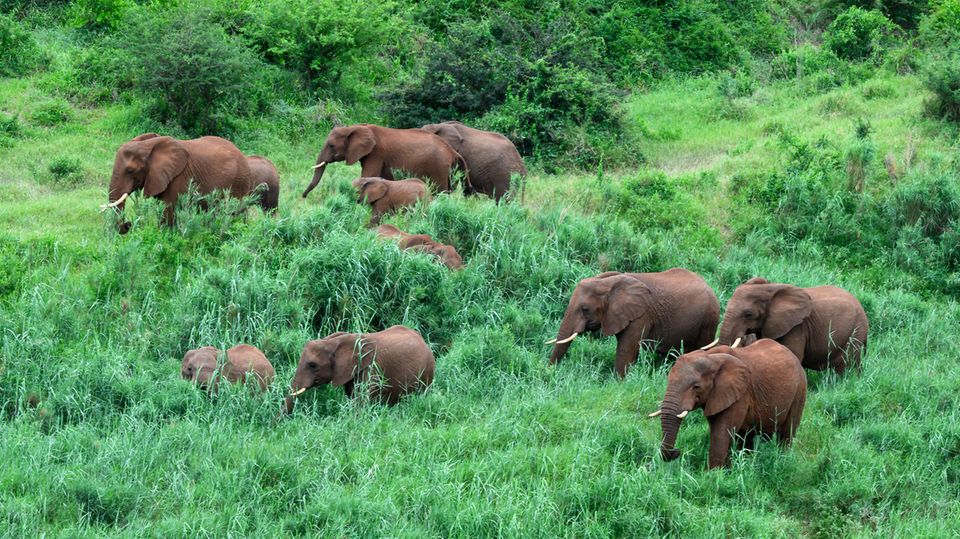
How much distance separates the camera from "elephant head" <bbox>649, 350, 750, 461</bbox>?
8.93 meters

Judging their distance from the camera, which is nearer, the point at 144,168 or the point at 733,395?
the point at 733,395

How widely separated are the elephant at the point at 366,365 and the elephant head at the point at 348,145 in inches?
206

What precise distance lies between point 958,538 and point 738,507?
1.52 meters

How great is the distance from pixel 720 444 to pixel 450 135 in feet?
25.8

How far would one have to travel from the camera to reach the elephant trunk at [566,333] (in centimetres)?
1126

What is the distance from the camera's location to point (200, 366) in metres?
9.99

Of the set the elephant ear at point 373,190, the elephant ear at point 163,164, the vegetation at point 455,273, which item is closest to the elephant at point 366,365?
the vegetation at point 455,273

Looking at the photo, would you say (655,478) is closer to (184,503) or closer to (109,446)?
(184,503)

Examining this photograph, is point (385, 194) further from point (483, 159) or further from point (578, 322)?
point (578, 322)

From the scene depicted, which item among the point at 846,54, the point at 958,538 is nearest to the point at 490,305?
the point at 958,538

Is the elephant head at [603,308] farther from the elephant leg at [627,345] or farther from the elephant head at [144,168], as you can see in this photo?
the elephant head at [144,168]

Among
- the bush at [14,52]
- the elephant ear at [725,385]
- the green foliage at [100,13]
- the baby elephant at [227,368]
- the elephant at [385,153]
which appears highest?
the green foliage at [100,13]

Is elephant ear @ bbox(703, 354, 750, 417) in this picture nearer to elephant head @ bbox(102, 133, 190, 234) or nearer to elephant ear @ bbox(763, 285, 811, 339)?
elephant ear @ bbox(763, 285, 811, 339)

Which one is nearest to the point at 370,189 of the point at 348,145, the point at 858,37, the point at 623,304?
the point at 348,145
